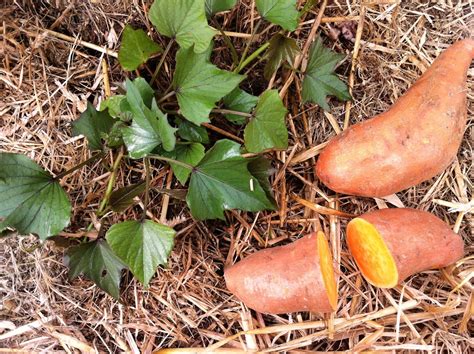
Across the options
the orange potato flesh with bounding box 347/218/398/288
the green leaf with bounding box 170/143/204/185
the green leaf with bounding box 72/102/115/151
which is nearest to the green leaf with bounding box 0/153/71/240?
the green leaf with bounding box 72/102/115/151

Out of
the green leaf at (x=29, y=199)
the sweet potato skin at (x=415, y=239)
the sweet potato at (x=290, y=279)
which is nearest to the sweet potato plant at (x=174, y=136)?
the green leaf at (x=29, y=199)

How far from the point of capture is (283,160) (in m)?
1.26

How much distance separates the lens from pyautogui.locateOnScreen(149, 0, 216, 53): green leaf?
1.06m

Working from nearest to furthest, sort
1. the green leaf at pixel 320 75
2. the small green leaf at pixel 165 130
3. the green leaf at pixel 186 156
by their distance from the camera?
1. the small green leaf at pixel 165 130
2. the green leaf at pixel 186 156
3. the green leaf at pixel 320 75

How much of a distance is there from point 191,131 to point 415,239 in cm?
53

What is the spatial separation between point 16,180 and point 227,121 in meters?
0.48

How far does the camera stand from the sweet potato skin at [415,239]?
1138 mm

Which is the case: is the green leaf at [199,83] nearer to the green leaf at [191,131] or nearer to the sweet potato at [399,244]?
the green leaf at [191,131]

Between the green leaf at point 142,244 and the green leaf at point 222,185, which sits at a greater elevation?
the green leaf at point 222,185

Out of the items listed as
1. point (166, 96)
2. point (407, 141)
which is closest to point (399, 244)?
point (407, 141)

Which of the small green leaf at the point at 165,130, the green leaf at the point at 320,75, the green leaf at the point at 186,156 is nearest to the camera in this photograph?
the small green leaf at the point at 165,130

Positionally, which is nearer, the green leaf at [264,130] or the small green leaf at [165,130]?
the small green leaf at [165,130]

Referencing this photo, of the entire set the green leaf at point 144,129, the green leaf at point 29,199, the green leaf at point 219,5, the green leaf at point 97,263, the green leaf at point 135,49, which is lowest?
the green leaf at point 97,263

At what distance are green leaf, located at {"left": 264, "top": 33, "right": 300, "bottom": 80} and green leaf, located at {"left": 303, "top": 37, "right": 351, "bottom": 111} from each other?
57 millimetres
